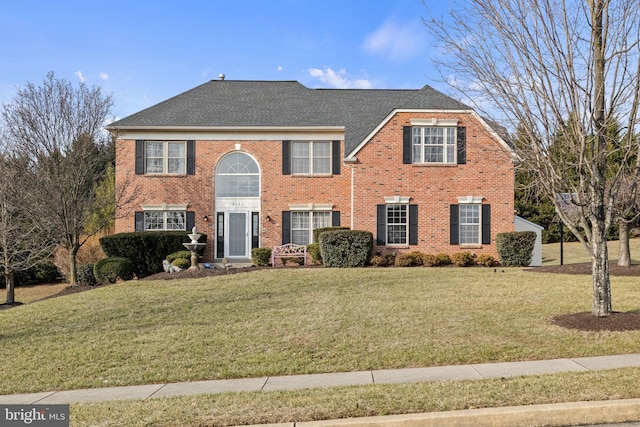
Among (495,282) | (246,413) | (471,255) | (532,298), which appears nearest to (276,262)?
(471,255)

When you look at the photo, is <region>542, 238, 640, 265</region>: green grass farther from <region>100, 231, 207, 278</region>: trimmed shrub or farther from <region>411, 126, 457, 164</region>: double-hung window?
<region>100, 231, 207, 278</region>: trimmed shrub

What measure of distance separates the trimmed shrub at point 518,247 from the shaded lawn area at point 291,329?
13.8 ft

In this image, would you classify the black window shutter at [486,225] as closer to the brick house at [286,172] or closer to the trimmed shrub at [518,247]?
the brick house at [286,172]

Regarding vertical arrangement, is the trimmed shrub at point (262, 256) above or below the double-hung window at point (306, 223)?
below

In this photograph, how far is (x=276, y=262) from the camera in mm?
20953

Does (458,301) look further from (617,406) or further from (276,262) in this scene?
(276,262)

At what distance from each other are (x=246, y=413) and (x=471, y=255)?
15.7 metres

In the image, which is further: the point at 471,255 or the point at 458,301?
the point at 471,255

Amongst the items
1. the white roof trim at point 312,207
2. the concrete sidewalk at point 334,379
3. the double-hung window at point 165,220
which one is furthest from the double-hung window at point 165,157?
the concrete sidewalk at point 334,379

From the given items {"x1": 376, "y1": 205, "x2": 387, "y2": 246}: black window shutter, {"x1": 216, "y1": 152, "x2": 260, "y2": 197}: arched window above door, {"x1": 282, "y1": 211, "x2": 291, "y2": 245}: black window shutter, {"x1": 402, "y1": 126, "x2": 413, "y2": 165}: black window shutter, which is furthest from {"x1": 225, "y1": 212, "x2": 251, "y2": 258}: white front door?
{"x1": 402, "y1": 126, "x2": 413, "y2": 165}: black window shutter

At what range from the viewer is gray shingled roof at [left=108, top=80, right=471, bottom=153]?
2244 cm

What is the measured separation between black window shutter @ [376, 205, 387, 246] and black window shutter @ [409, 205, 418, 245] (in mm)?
1008

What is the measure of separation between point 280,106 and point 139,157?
22.3 ft

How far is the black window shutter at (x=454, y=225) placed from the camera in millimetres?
20344
